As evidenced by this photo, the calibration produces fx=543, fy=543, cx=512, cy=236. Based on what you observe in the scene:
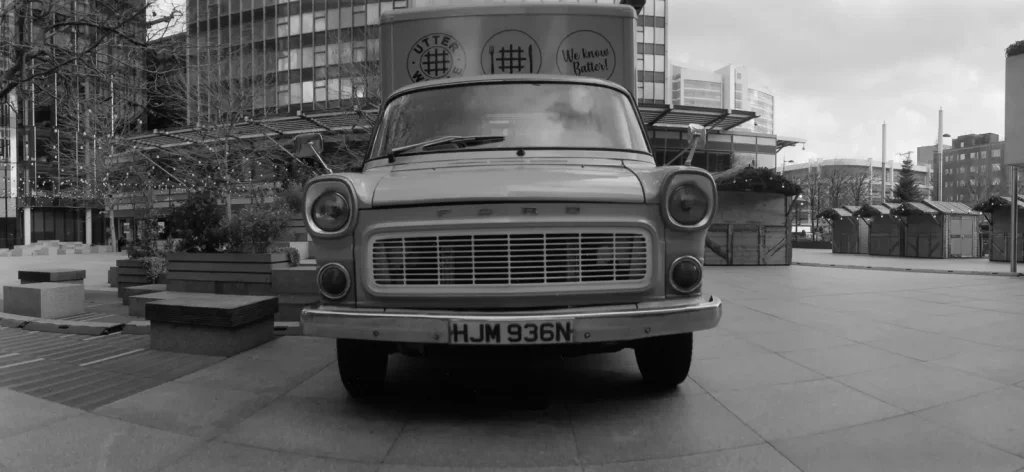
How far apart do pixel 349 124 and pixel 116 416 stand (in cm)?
2043

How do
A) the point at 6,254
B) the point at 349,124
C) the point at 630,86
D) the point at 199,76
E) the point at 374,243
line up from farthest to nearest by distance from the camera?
1. the point at 6,254
2. the point at 349,124
3. the point at 199,76
4. the point at 630,86
5. the point at 374,243

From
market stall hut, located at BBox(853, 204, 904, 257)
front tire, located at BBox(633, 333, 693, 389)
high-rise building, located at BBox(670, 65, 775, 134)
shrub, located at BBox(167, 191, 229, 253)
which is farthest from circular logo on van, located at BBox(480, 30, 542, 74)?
high-rise building, located at BBox(670, 65, 775, 134)

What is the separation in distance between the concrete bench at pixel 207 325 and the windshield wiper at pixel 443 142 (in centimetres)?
216

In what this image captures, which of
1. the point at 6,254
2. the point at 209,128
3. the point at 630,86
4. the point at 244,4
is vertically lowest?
the point at 6,254

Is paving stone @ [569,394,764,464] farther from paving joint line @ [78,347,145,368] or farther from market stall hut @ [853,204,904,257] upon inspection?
market stall hut @ [853,204,904,257]

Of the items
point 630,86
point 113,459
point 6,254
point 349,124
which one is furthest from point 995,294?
point 6,254

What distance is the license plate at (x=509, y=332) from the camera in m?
2.67

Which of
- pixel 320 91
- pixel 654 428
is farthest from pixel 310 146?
pixel 320 91

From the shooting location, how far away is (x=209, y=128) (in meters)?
→ 19.2

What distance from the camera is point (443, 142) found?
3.63m

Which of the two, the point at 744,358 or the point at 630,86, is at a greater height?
the point at 630,86

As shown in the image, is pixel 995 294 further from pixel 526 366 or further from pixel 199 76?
pixel 199 76

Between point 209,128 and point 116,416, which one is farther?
point 209,128

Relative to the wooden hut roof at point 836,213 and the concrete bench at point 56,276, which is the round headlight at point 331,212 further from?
the wooden hut roof at point 836,213
